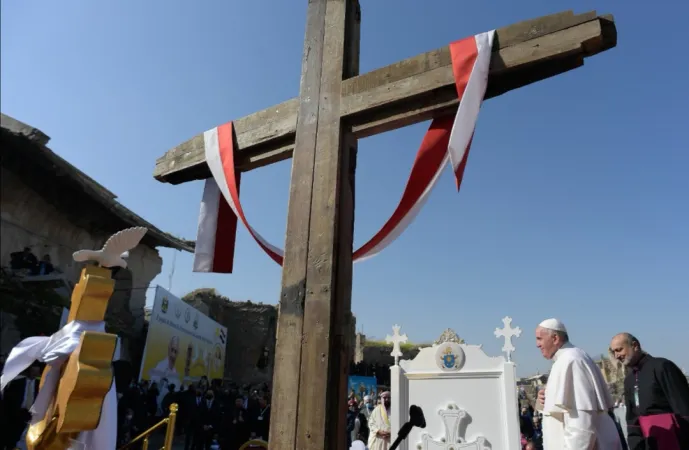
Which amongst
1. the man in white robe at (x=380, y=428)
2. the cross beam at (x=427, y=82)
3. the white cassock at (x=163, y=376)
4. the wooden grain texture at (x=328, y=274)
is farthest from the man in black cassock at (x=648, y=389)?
the white cassock at (x=163, y=376)

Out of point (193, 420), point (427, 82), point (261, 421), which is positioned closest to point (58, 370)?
point (427, 82)

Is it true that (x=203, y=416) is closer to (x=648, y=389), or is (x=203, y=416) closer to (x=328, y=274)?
(x=648, y=389)

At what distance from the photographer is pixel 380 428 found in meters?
7.78

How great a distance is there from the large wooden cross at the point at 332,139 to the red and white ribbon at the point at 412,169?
0.09 metres

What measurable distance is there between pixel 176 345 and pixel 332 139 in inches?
559

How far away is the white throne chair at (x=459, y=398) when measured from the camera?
606cm

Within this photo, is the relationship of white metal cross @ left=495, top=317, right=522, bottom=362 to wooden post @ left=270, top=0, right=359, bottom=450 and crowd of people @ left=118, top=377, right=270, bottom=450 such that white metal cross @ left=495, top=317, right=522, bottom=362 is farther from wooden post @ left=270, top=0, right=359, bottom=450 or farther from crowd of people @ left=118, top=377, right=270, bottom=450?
crowd of people @ left=118, top=377, right=270, bottom=450

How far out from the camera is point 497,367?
20.6 ft

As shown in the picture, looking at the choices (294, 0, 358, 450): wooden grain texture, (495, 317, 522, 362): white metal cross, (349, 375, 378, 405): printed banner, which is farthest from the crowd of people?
(294, 0, 358, 450): wooden grain texture

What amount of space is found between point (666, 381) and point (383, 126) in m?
3.26

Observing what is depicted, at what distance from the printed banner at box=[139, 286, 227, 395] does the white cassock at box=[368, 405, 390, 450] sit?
7.87 meters

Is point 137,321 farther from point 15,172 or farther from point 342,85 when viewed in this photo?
point 342,85

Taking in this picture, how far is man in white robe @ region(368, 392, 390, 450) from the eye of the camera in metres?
7.67

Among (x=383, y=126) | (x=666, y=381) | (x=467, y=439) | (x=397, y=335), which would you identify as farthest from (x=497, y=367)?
(x=383, y=126)
